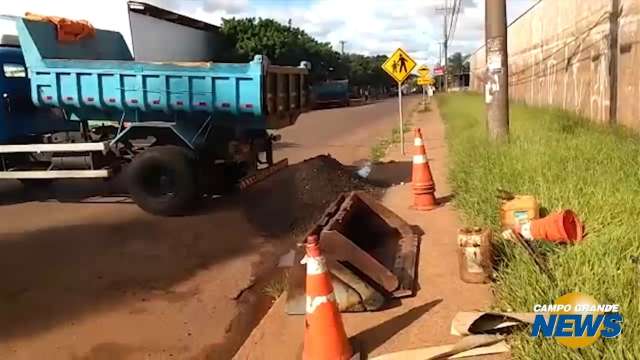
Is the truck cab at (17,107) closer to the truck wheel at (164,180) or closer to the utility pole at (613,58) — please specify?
the truck wheel at (164,180)

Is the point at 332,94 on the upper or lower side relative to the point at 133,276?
upper

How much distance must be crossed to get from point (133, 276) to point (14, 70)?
5.08 metres

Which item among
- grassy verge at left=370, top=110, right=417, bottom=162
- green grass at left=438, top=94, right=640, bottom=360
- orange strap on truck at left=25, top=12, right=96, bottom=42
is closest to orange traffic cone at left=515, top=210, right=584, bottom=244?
green grass at left=438, top=94, right=640, bottom=360

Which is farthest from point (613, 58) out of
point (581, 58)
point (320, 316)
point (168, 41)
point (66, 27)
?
point (168, 41)

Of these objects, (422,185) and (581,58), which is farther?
(581,58)

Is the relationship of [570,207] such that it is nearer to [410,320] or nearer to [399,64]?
[410,320]

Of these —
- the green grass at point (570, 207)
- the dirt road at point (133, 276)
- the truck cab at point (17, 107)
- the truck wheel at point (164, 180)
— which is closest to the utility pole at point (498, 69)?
the green grass at point (570, 207)

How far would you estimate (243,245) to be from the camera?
734cm

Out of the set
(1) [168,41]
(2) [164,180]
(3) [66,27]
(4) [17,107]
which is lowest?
(2) [164,180]

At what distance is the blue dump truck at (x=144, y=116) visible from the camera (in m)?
8.63

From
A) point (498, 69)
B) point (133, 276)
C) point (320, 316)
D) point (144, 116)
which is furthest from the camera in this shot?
point (498, 69)

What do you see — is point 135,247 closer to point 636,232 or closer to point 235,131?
point 235,131

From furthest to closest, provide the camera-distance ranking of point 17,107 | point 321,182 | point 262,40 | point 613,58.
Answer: point 262,40
point 613,58
point 321,182
point 17,107

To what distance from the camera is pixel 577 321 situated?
10.7 feet
